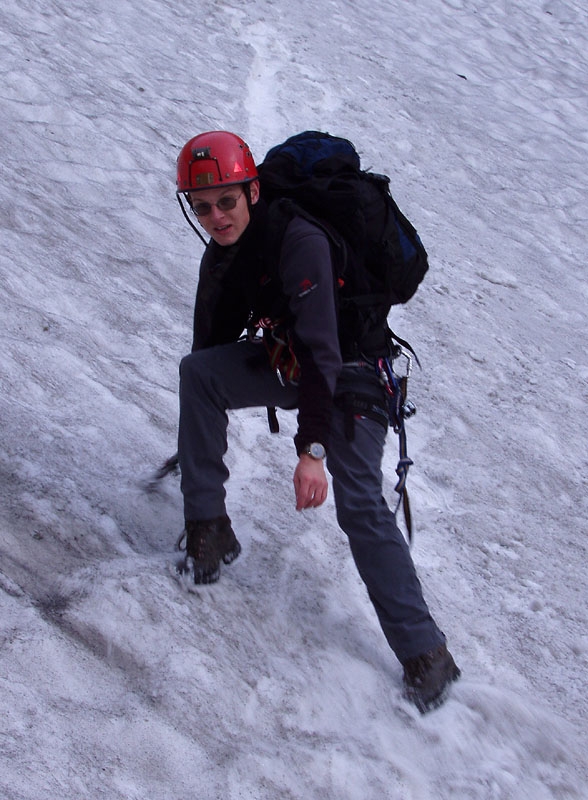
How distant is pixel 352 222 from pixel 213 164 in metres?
0.57

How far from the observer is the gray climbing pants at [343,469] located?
309 cm

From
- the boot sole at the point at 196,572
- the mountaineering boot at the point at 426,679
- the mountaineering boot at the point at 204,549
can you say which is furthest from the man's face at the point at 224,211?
the mountaineering boot at the point at 426,679

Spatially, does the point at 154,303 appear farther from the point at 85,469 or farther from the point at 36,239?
the point at 85,469

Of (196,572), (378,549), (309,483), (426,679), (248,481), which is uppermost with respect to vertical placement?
(309,483)

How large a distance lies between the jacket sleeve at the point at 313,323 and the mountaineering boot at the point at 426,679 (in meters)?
0.99

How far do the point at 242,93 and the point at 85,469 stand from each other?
7020 millimetres

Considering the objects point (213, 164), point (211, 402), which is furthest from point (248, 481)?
point (213, 164)

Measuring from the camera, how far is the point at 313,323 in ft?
9.39

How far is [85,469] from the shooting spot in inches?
151

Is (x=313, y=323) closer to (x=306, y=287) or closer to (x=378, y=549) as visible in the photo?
(x=306, y=287)

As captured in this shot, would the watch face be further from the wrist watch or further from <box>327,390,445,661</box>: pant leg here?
<box>327,390,445,661</box>: pant leg

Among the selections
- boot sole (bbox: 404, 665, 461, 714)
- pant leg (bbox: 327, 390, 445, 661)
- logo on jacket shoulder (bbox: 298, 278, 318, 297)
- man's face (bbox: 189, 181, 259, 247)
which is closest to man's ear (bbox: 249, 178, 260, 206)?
man's face (bbox: 189, 181, 259, 247)

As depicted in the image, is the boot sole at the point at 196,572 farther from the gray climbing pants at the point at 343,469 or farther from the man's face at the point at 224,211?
the man's face at the point at 224,211

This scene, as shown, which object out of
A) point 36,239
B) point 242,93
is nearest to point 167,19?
point 242,93
